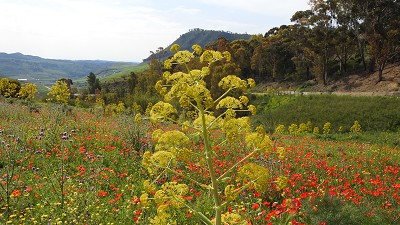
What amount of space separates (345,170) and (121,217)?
599 centimetres

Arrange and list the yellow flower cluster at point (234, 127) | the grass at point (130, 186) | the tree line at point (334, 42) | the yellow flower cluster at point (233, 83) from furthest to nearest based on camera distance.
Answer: the tree line at point (334, 42) → the grass at point (130, 186) → the yellow flower cluster at point (233, 83) → the yellow flower cluster at point (234, 127)

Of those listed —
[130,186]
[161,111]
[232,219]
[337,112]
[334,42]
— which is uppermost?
[334,42]

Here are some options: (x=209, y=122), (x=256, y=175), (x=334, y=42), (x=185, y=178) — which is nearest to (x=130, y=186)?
(x=185, y=178)

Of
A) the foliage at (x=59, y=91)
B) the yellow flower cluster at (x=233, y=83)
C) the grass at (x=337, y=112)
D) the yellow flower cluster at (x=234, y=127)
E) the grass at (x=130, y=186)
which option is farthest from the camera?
the grass at (x=337, y=112)

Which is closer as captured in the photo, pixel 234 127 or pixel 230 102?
pixel 234 127

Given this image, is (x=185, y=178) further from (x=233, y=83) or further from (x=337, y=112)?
(x=337, y=112)

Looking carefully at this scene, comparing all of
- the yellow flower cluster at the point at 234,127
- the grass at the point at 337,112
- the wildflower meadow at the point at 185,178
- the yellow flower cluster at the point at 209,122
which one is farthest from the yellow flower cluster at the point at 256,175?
the grass at the point at 337,112

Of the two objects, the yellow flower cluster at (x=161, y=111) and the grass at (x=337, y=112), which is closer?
the yellow flower cluster at (x=161, y=111)

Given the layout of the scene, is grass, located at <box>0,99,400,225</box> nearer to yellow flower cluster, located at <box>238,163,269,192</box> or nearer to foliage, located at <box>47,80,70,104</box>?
yellow flower cluster, located at <box>238,163,269,192</box>

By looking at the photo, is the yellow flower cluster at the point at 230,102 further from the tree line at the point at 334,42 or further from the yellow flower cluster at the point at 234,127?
the tree line at the point at 334,42

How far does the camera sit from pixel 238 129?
8.37 feet

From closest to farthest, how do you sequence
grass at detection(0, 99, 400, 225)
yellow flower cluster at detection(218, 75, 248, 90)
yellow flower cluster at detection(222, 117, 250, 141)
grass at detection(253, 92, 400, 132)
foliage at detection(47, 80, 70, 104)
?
yellow flower cluster at detection(222, 117, 250, 141) → yellow flower cluster at detection(218, 75, 248, 90) → grass at detection(0, 99, 400, 225) → foliage at detection(47, 80, 70, 104) → grass at detection(253, 92, 400, 132)

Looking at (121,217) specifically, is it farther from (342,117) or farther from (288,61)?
(288,61)

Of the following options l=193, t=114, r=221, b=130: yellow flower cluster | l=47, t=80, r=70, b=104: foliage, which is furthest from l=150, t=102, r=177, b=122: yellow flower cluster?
l=47, t=80, r=70, b=104: foliage
